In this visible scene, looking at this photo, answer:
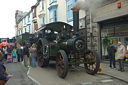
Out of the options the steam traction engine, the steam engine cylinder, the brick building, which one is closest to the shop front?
the brick building

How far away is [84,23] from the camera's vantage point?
35.6 ft

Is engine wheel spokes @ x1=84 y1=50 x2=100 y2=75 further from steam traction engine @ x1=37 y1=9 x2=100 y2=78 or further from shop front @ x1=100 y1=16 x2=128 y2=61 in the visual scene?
shop front @ x1=100 y1=16 x2=128 y2=61

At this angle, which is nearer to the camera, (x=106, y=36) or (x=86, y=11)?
(x=106, y=36)

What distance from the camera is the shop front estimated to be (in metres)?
8.16

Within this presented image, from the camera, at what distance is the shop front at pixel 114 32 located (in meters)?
8.16

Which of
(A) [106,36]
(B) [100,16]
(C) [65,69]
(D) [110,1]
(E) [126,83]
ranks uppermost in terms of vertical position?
(D) [110,1]

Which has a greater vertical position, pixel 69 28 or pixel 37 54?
pixel 69 28

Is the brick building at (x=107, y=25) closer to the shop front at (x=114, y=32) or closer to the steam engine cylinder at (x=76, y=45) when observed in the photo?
the shop front at (x=114, y=32)

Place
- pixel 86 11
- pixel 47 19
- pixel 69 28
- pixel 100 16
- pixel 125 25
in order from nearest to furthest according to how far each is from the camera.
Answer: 1. pixel 69 28
2. pixel 125 25
3. pixel 100 16
4. pixel 86 11
5. pixel 47 19

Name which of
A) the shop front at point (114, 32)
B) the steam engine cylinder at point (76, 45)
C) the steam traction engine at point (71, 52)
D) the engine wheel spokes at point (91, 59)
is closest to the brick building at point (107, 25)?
the shop front at point (114, 32)

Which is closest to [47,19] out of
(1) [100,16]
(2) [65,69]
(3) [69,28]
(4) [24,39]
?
(4) [24,39]

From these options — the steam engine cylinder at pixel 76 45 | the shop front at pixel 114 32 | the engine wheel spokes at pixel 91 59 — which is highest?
the shop front at pixel 114 32

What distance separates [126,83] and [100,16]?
5.49 metres

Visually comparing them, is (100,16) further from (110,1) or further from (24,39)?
(24,39)
